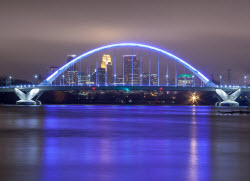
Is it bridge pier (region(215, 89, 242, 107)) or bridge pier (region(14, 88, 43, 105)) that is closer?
bridge pier (region(215, 89, 242, 107))

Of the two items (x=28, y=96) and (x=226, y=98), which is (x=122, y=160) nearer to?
(x=226, y=98)

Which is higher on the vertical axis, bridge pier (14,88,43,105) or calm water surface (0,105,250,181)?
bridge pier (14,88,43,105)

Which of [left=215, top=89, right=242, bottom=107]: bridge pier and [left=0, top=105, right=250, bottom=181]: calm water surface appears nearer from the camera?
[left=0, top=105, right=250, bottom=181]: calm water surface

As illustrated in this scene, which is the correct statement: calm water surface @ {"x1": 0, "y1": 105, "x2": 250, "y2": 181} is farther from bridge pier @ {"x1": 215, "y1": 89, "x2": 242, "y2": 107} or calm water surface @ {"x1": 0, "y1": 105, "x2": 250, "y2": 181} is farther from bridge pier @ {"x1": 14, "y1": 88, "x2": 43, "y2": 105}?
bridge pier @ {"x1": 14, "y1": 88, "x2": 43, "y2": 105}

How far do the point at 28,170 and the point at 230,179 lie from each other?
231 inches

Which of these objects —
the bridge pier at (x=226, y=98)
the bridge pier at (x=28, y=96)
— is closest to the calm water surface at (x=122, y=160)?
the bridge pier at (x=226, y=98)

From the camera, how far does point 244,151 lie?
61.0ft

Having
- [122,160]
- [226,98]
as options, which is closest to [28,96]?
[226,98]

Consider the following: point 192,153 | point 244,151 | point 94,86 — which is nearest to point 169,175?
point 192,153

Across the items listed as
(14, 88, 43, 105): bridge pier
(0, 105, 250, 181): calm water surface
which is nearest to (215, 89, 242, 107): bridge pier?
(14, 88, 43, 105): bridge pier

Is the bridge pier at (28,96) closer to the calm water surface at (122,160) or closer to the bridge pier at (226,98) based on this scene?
the bridge pier at (226,98)

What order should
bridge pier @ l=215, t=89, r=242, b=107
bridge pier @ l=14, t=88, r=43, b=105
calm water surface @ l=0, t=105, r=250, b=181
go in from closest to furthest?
calm water surface @ l=0, t=105, r=250, b=181 < bridge pier @ l=215, t=89, r=242, b=107 < bridge pier @ l=14, t=88, r=43, b=105

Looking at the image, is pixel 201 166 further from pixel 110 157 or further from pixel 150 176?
pixel 110 157

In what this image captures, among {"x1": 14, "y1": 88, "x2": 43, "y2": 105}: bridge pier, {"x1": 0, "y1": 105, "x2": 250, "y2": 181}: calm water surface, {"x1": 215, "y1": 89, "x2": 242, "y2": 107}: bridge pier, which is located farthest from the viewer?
{"x1": 14, "y1": 88, "x2": 43, "y2": 105}: bridge pier
